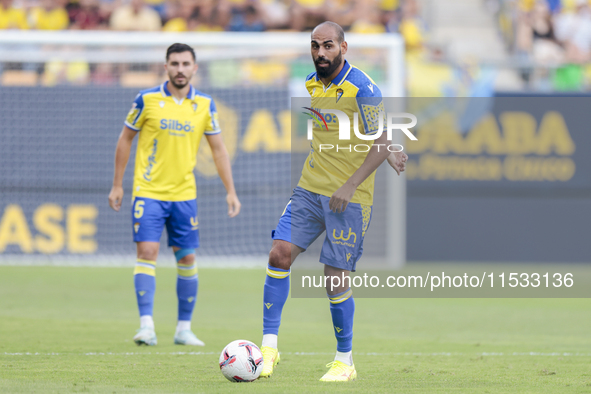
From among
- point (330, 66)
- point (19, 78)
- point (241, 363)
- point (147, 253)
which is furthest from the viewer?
point (19, 78)

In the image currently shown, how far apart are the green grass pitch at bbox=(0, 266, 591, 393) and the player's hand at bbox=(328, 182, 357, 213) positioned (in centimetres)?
99

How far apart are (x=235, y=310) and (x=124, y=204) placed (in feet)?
16.7

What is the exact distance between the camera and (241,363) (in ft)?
14.6

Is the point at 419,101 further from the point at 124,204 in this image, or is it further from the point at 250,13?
the point at 124,204

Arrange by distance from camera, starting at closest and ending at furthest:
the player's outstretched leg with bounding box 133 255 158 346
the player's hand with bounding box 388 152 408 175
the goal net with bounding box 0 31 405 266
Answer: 1. the player's hand with bounding box 388 152 408 175
2. the player's outstretched leg with bounding box 133 255 158 346
3. the goal net with bounding box 0 31 405 266

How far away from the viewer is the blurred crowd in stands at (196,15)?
14766 millimetres

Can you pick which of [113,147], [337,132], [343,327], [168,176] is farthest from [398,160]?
[113,147]

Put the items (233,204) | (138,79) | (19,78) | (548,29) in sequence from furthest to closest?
1. (548,29)
2. (138,79)
3. (19,78)
4. (233,204)

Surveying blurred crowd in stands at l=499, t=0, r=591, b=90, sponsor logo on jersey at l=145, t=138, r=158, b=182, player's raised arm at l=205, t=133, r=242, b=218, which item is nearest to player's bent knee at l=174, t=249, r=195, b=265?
player's raised arm at l=205, t=133, r=242, b=218

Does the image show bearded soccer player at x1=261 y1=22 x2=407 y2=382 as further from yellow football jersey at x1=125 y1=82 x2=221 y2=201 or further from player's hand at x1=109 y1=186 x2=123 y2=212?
player's hand at x1=109 y1=186 x2=123 y2=212

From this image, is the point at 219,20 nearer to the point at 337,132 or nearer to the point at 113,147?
the point at 113,147

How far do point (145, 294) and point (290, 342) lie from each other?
122 centimetres

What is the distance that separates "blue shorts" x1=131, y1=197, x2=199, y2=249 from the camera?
630cm

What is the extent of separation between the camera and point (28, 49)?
1290 centimetres
